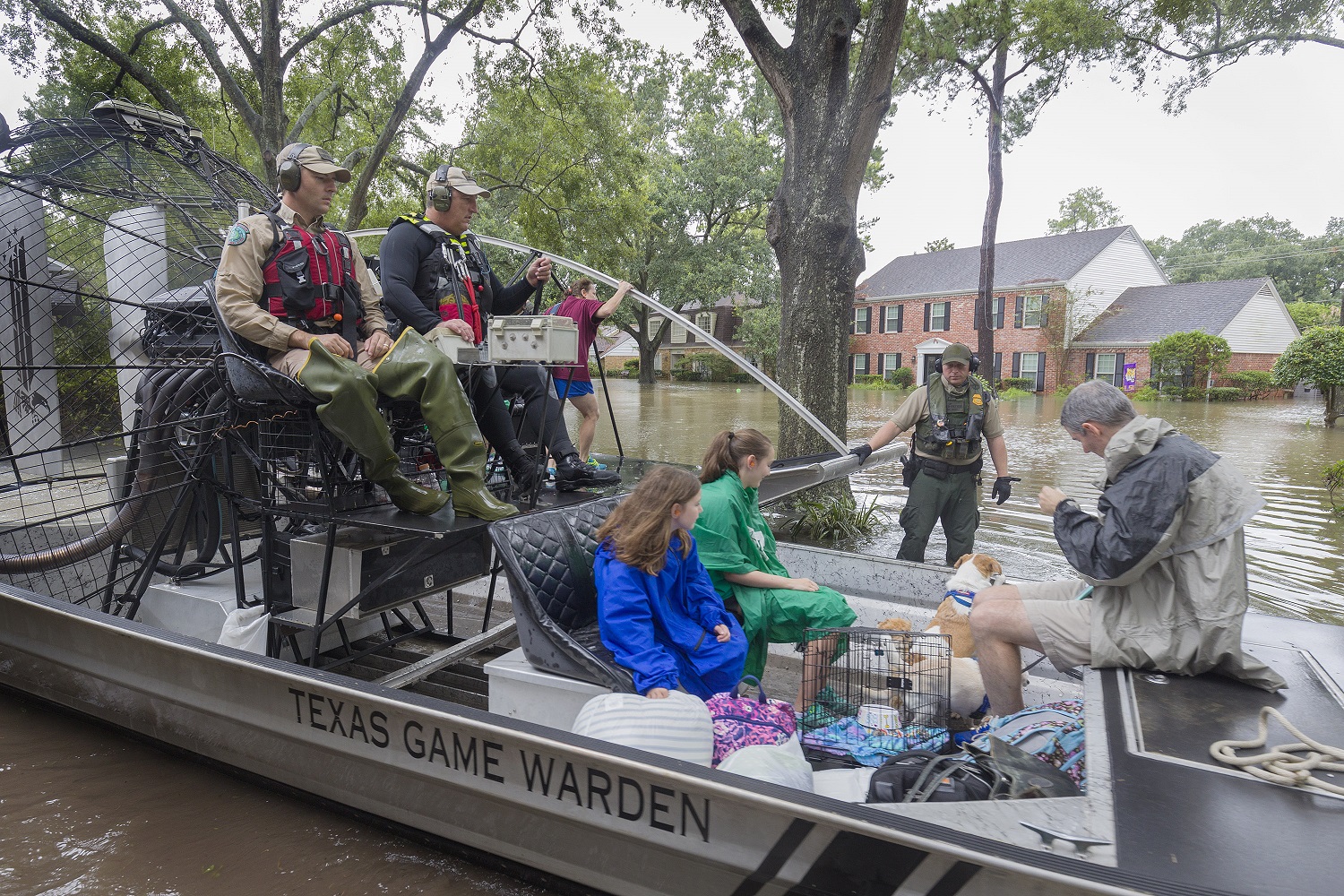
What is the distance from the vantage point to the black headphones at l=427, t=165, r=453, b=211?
164 inches

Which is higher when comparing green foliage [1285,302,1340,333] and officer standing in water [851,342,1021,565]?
green foliage [1285,302,1340,333]

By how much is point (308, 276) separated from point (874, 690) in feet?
10.8

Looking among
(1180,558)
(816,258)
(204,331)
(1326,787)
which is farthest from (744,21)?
(1326,787)

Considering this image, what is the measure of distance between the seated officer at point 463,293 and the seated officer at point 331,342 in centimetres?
27

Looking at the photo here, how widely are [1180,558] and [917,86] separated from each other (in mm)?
18106

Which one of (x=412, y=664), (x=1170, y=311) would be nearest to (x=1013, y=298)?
(x=1170, y=311)

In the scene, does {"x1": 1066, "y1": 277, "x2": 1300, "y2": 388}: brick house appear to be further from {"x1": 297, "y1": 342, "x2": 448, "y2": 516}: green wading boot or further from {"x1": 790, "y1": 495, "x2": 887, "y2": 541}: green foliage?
{"x1": 297, "y1": 342, "x2": 448, "y2": 516}: green wading boot

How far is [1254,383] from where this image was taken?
91.7 feet

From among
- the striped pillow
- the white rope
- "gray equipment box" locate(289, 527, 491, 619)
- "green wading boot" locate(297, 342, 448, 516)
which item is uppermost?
"green wading boot" locate(297, 342, 448, 516)

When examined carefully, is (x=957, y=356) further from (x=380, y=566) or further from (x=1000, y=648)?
(x=380, y=566)

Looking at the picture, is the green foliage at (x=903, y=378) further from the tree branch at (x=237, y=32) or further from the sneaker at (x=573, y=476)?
the sneaker at (x=573, y=476)

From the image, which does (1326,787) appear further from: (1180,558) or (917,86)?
(917,86)

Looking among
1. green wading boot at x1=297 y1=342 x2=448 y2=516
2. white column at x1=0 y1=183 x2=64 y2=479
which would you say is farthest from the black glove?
white column at x1=0 y1=183 x2=64 y2=479

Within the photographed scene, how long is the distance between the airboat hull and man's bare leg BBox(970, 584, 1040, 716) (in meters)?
0.41
